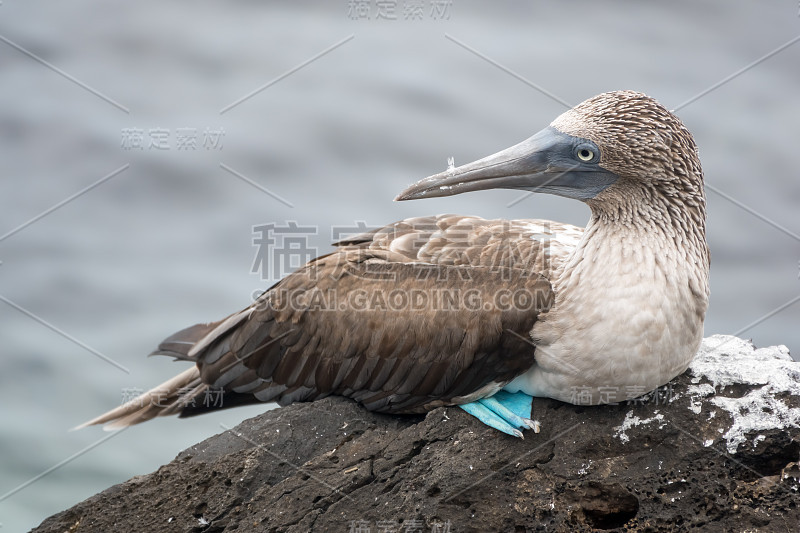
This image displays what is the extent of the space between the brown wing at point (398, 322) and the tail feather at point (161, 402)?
0.57ft

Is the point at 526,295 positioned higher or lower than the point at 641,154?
lower

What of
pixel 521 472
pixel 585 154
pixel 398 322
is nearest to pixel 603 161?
pixel 585 154

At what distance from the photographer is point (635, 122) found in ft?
16.9

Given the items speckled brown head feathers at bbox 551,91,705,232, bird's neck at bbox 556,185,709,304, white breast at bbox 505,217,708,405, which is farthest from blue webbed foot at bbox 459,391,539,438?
speckled brown head feathers at bbox 551,91,705,232

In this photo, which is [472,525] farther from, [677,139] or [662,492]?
[677,139]

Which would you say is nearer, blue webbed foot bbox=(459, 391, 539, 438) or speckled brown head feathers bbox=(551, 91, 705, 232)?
speckled brown head feathers bbox=(551, 91, 705, 232)

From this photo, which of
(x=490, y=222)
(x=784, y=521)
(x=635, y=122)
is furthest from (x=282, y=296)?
(x=784, y=521)

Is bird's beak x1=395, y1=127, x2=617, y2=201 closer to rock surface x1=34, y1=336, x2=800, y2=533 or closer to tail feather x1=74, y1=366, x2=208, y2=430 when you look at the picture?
rock surface x1=34, y1=336, x2=800, y2=533

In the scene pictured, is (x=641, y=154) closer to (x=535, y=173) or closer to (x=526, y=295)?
(x=535, y=173)

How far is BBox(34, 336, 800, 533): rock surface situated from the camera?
498cm

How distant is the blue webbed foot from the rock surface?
0.06 meters

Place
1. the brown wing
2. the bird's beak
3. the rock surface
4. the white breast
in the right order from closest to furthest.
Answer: the rock surface → the white breast → the bird's beak → the brown wing

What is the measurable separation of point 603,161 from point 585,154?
108 millimetres

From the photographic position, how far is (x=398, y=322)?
558 cm
